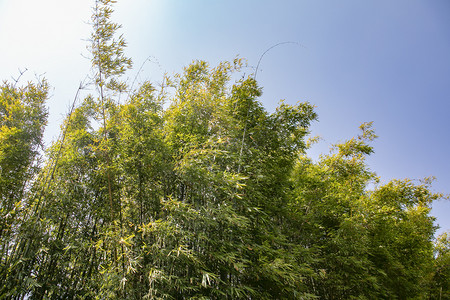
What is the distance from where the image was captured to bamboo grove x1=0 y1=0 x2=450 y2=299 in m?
2.38

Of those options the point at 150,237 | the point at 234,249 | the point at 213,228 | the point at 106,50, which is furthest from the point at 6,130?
the point at 234,249

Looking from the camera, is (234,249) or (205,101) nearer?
(234,249)

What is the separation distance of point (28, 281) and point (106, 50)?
2.60m

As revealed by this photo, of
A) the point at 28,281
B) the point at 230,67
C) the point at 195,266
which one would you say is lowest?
the point at 28,281

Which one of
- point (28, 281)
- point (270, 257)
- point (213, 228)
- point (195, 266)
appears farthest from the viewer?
point (270, 257)

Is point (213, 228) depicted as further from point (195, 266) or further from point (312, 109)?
point (312, 109)

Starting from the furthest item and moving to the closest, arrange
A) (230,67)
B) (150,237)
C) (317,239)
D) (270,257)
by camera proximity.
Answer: (317,239), (230,67), (270,257), (150,237)

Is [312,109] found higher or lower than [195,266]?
higher

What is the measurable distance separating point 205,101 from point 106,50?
4.60 feet

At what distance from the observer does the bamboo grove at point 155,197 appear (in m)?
2.38

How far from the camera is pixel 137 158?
9.31 feet

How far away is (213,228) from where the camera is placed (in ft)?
9.29

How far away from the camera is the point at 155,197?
2.97 meters

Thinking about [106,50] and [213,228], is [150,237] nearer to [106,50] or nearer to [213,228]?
[213,228]
